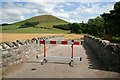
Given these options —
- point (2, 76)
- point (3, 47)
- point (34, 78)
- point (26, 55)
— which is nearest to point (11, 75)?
point (2, 76)

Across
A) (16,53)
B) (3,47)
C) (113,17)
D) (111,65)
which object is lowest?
(111,65)

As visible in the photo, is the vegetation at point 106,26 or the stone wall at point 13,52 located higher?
the vegetation at point 106,26

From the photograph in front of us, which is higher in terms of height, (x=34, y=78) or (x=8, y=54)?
(x=8, y=54)

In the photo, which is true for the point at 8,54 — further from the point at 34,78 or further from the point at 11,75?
the point at 34,78

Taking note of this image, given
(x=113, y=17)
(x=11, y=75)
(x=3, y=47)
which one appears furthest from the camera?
(x=113, y=17)

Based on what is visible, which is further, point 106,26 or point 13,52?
point 106,26

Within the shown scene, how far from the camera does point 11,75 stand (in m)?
3.78

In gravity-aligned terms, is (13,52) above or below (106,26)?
below

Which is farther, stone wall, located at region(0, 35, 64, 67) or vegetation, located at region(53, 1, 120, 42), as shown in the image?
vegetation, located at region(53, 1, 120, 42)

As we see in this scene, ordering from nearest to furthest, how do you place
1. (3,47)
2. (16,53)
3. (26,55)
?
(3,47) < (16,53) < (26,55)

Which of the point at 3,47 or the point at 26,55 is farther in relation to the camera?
the point at 26,55

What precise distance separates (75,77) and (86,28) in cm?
8098

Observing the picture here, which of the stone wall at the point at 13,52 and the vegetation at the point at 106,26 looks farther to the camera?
the vegetation at the point at 106,26

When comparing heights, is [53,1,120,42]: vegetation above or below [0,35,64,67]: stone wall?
above
